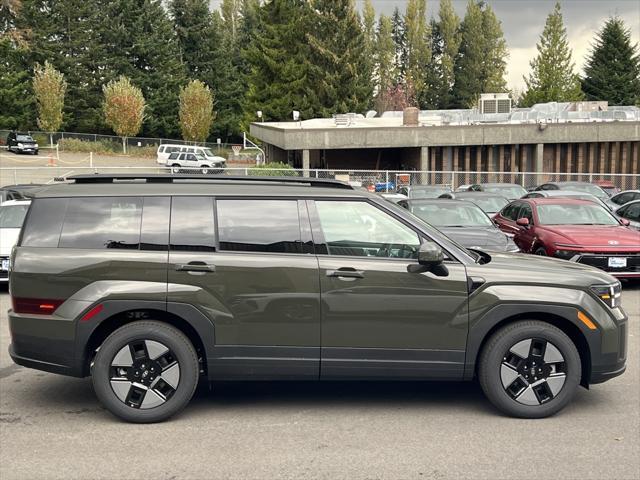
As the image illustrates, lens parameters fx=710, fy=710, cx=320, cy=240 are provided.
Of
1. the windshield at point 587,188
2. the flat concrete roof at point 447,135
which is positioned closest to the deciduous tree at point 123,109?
the flat concrete roof at point 447,135

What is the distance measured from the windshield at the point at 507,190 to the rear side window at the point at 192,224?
654 inches

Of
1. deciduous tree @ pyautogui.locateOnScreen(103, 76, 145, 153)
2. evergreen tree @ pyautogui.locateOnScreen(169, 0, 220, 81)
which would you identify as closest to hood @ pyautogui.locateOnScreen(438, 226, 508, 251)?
deciduous tree @ pyautogui.locateOnScreen(103, 76, 145, 153)

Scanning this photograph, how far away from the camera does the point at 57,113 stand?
58281 millimetres

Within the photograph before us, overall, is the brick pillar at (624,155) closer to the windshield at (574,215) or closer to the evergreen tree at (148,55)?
the windshield at (574,215)

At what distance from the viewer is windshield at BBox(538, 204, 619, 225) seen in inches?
511

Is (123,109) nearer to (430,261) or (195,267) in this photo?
(195,267)

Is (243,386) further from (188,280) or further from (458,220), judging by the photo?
(458,220)

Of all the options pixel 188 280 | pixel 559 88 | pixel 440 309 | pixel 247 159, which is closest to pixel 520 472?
pixel 440 309

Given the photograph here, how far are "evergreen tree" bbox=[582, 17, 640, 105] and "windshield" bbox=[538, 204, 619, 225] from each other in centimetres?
5956

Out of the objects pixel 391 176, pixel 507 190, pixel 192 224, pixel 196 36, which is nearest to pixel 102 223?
pixel 192 224

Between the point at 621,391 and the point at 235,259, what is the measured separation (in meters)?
3.73

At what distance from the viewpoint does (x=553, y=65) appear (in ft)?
226

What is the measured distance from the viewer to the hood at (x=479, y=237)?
11.8 metres

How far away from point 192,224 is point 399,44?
10420cm
